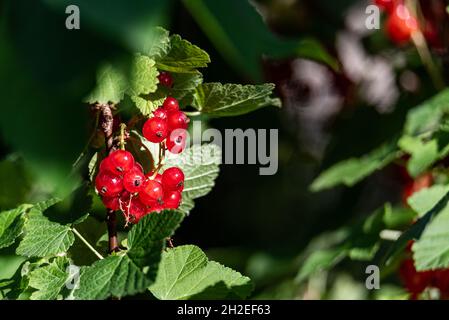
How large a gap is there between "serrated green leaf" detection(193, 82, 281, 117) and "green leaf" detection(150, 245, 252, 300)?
0.46 feet

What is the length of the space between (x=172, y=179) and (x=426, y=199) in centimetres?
43

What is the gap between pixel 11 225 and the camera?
0.67 metres

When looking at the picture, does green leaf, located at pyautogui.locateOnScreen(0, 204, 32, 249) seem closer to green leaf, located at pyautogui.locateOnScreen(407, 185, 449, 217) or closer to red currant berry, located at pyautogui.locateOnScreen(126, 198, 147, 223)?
red currant berry, located at pyautogui.locateOnScreen(126, 198, 147, 223)

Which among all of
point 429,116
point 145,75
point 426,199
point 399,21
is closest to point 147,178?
point 145,75

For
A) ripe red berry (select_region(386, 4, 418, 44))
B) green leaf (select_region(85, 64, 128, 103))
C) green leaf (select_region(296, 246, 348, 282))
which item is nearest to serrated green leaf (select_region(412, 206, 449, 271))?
green leaf (select_region(296, 246, 348, 282))

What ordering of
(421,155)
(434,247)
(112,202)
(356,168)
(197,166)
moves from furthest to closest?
(356,168) < (421,155) < (434,247) < (197,166) < (112,202)

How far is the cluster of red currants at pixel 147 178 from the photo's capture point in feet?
2.03

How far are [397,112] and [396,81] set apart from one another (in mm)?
276

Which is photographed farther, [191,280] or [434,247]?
[434,247]

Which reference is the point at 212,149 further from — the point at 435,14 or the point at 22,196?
the point at 435,14

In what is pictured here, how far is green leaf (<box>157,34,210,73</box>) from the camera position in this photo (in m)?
0.59

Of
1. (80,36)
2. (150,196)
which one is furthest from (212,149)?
(80,36)

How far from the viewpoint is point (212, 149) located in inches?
29.5

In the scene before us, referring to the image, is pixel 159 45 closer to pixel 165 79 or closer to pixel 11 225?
pixel 165 79
